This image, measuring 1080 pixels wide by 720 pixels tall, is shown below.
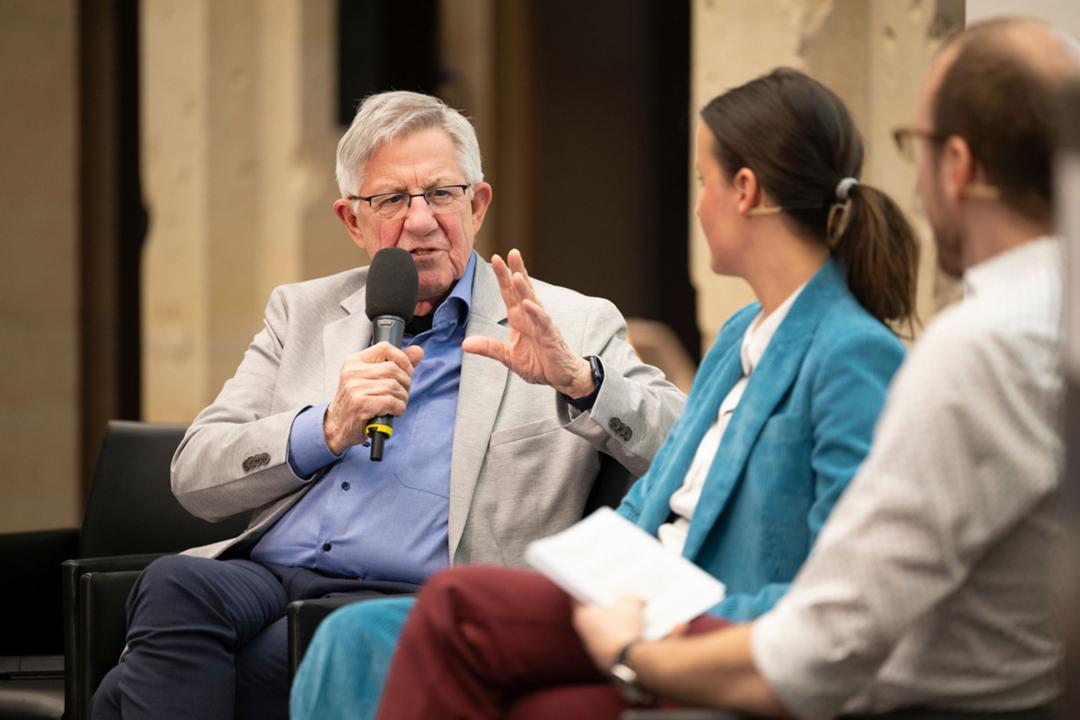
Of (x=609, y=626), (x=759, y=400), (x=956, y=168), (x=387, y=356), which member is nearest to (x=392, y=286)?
(x=387, y=356)

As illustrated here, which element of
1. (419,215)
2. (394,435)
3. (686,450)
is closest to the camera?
(686,450)

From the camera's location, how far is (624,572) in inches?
62.2

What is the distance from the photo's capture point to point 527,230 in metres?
4.96

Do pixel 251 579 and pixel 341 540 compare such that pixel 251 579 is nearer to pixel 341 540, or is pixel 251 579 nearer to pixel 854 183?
pixel 341 540

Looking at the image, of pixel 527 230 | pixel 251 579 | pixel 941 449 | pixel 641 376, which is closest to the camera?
A: pixel 941 449

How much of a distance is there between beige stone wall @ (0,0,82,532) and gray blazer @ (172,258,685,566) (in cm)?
282

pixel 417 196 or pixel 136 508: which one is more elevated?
pixel 417 196

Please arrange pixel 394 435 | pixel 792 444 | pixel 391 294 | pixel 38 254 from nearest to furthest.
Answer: pixel 792 444, pixel 391 294, pixel 394 435, pixel 38 254

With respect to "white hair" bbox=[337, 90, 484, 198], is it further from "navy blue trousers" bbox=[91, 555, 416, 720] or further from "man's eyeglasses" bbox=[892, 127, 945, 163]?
"man's eyeglasses" bbox=[892, 127, 945, 163]

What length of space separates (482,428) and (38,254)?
3378 millimetres

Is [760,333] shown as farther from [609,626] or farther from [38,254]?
[38,254]

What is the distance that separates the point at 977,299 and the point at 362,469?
1552 millimetres

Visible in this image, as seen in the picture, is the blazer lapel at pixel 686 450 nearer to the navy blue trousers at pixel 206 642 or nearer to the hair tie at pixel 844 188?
the hair tie at pixel 844 188

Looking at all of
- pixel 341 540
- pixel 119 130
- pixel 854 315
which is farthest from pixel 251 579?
pixel 119 130
